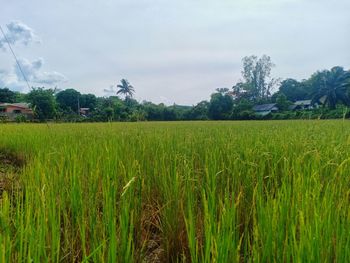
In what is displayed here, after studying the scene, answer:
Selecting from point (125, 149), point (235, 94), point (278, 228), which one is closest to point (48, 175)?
point (125, 149)

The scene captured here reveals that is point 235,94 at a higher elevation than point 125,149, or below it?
higher

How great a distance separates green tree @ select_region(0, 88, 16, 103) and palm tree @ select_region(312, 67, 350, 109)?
155 feet

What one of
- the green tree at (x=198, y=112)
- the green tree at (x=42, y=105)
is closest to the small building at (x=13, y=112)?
the green tree at (x=42, y=105)

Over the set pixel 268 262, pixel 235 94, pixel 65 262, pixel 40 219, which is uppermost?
pixel 235 94

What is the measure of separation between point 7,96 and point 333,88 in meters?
49.6

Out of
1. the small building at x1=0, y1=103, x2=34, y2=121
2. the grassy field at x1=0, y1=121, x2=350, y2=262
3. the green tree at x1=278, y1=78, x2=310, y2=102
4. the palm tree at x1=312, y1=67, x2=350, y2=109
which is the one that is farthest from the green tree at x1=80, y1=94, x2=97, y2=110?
the grassy field at x1=0, y1=121, x2=350, y2=262

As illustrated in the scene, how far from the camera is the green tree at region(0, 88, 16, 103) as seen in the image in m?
50.9

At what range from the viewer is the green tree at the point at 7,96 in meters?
50.9

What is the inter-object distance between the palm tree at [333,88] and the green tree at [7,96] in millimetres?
47171

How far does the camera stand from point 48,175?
6.93 ft

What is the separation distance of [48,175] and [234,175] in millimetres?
1269

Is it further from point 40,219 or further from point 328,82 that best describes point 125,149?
point 328,82

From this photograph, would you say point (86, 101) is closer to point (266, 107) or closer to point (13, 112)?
point (13, 112)

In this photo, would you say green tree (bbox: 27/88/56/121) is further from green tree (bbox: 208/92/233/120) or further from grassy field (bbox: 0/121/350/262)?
green tree (bbox: 208/92/233/120)
